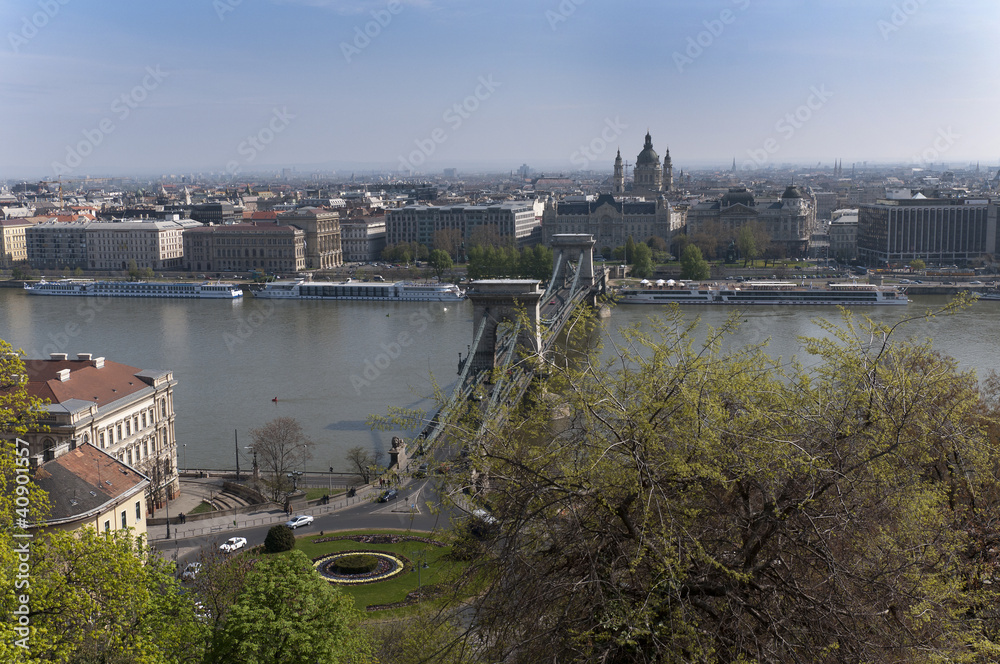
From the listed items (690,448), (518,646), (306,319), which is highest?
(690,448)

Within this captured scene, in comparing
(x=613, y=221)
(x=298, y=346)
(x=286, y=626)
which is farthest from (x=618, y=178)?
(x=286, y=626)

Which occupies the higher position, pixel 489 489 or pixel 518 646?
pixel 489 489

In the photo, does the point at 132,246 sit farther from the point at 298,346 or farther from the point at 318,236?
the point at 298,346

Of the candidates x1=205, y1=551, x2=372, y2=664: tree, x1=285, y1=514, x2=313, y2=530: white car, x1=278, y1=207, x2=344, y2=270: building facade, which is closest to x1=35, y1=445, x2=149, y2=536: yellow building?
x1=285, y1=514, x2=313, y2=530: white car

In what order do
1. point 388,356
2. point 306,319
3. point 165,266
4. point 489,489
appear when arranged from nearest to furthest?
point 489,489 → point 388,356 → point 306,319 → point 165,266

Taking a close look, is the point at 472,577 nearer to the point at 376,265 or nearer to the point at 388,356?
the point at 388,356

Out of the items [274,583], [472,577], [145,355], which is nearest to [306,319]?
[145,355]

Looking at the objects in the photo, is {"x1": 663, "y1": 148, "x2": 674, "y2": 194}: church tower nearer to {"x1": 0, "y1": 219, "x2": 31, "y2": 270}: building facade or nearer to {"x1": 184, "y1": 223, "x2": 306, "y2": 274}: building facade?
{"x1": 184, "y1": 223, "x2": 306, "y2": 274}: building facade
